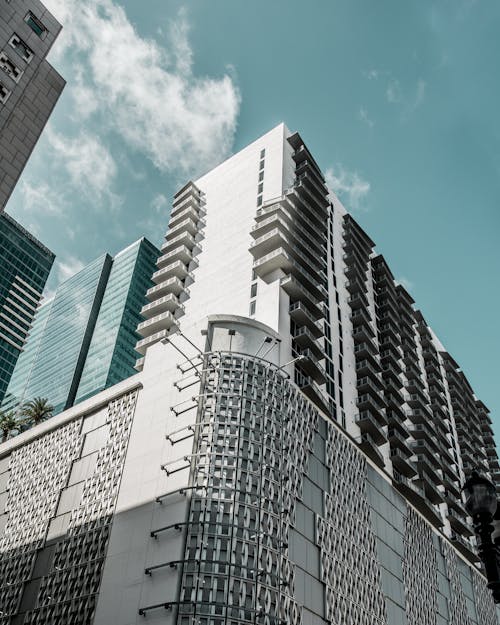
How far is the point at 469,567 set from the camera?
266 feet

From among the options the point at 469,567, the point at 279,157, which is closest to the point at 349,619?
the point at 469,567

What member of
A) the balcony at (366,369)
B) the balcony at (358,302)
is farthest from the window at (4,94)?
the balcony at (358,302)

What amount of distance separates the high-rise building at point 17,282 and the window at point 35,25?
14099cm

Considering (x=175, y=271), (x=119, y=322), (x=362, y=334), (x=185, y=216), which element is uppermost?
(x=119, y=322)

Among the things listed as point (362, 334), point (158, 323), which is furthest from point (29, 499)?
point (362, 334)

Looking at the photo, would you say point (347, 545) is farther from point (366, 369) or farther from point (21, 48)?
point (21, 48)

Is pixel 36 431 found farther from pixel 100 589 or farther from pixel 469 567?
pixel 469 567

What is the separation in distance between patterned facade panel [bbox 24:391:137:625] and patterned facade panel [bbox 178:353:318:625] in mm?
8573

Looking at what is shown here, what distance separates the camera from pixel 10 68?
39312mm

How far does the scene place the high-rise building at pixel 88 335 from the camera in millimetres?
158812

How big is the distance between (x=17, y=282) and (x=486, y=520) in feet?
607

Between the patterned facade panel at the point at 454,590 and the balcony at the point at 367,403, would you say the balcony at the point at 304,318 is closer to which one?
the balcony at the point at 367,403

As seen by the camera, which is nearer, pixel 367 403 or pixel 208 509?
pixel 208 509

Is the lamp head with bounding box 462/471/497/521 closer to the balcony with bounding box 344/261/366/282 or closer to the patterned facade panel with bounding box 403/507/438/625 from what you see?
the patterned facade panel with bounding box 403/507/438/625
